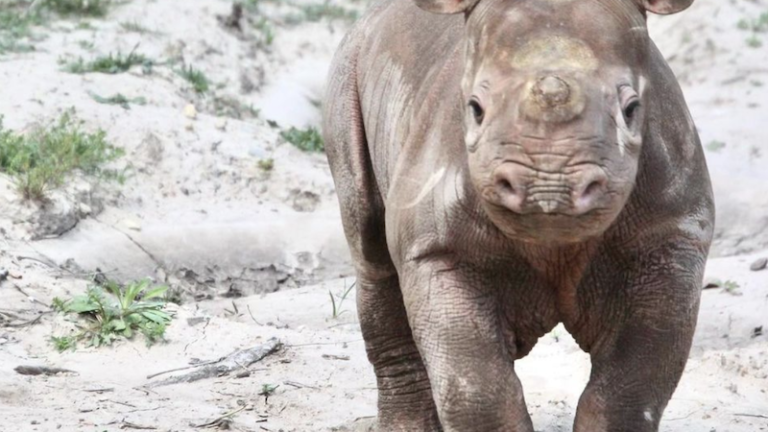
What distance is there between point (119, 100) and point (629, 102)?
681cm

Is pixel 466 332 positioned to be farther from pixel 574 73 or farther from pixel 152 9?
pixel 152 9

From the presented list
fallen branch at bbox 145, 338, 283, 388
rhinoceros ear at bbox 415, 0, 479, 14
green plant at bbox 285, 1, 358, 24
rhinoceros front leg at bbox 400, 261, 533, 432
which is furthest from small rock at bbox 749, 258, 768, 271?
green plant at bbox 285, 1, 358, 24

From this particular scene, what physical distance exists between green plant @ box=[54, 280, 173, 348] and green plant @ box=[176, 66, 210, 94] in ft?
13.1

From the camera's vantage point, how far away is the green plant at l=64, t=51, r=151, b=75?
11086 millimetres

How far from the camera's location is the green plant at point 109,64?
36.4 ft

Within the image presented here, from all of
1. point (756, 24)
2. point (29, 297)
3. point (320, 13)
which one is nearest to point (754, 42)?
point (756, 24)

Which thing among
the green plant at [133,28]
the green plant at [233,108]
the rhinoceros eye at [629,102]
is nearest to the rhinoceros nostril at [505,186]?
the rhinoceros eye at [629,102]

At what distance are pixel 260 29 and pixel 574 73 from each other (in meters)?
9.24

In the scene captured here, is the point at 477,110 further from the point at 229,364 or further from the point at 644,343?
the point at 229,364

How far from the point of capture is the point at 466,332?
16.6 ft

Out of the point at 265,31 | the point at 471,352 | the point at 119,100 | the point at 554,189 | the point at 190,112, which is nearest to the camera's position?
the point at 554,189

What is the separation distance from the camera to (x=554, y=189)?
4156mm

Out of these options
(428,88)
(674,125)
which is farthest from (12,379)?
(674,125)

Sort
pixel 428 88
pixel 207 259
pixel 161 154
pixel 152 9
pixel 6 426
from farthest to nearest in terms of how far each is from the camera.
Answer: pixel 152 9 → pixel 161 154 → pixel 207 259 → pixel 6 426 → pixel 428 88
